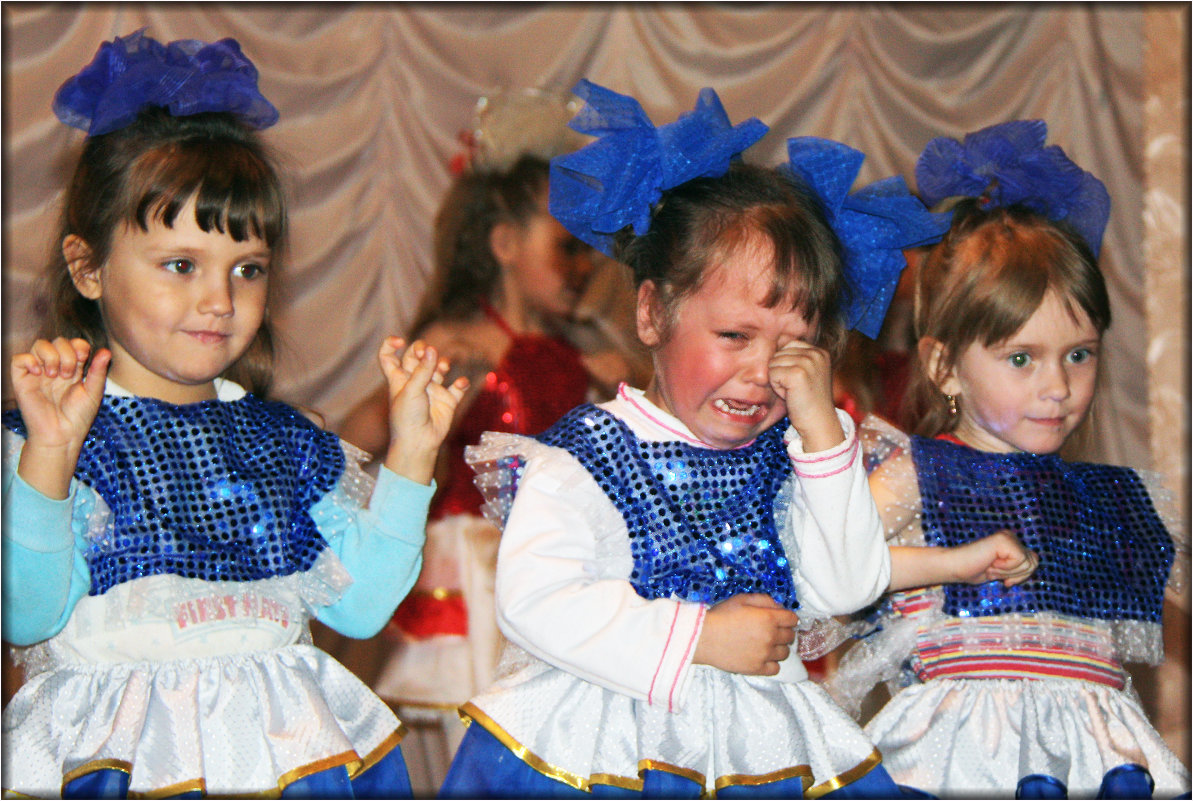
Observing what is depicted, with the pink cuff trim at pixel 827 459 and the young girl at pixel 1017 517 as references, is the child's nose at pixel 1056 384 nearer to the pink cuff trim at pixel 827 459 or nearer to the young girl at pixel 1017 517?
the young girl at pixel 1017 517

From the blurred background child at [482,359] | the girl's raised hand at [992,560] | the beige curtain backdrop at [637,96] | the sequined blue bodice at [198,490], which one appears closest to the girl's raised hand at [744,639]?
the girl's raised hand at [992,560]

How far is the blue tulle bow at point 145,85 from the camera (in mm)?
1913

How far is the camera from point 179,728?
1676 mm

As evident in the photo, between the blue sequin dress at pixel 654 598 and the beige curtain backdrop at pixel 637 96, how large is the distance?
7.32 feet

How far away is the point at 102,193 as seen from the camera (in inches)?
74.2

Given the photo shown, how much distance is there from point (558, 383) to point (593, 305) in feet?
2.54

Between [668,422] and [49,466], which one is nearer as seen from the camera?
[49,466]

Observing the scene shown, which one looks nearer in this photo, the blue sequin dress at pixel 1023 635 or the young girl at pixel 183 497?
the young girl at pixel 183 497

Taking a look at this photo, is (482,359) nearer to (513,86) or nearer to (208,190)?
(513,86)

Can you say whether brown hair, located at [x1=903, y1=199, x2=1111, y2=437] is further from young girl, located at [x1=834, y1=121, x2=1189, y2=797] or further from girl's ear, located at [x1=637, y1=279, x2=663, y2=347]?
girl's ear, located at [x1=637, y1=279, x2=663, y2=347]

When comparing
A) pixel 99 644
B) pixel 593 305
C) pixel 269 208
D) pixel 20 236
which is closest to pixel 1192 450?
pixel 593 305

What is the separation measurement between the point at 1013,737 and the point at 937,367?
2.21 feet

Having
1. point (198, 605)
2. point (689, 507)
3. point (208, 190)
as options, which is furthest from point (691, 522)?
point (208, 190)

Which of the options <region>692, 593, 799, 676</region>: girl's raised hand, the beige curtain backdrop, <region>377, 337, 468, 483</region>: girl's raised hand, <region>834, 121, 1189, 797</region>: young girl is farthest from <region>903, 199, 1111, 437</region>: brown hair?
the beige curtain backdrop
